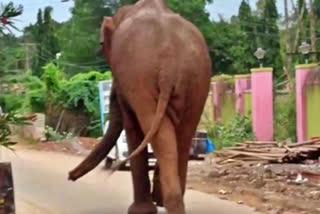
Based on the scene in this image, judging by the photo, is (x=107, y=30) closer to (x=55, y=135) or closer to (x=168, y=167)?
(x=168, y=167)

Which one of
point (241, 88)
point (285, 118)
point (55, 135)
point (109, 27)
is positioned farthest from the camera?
point (55, 135)

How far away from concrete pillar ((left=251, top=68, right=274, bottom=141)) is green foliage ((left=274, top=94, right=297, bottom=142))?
0.23 m

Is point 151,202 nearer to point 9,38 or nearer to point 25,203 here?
point 9,38

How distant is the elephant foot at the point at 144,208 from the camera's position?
8258 mm

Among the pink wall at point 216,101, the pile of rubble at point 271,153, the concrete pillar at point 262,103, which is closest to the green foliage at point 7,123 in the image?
the pile of rubble at point 271,153

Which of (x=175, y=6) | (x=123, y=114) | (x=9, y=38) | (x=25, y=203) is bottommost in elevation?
(x=25, y=203)

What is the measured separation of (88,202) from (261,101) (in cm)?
1264

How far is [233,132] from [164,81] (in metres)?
15.8

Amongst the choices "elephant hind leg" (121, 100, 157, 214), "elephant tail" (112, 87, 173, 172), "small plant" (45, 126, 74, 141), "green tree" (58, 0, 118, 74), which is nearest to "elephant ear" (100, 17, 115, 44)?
"elephant hind leg" (121, 100, 157, 214)

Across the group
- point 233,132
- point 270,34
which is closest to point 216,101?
point 233,132

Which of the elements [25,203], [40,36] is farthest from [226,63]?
[25,203]

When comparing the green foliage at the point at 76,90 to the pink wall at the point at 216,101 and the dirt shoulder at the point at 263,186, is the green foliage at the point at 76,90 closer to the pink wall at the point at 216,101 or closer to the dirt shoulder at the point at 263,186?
the pink wall at the point at 216,101

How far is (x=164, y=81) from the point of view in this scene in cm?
705

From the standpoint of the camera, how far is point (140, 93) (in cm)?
718
